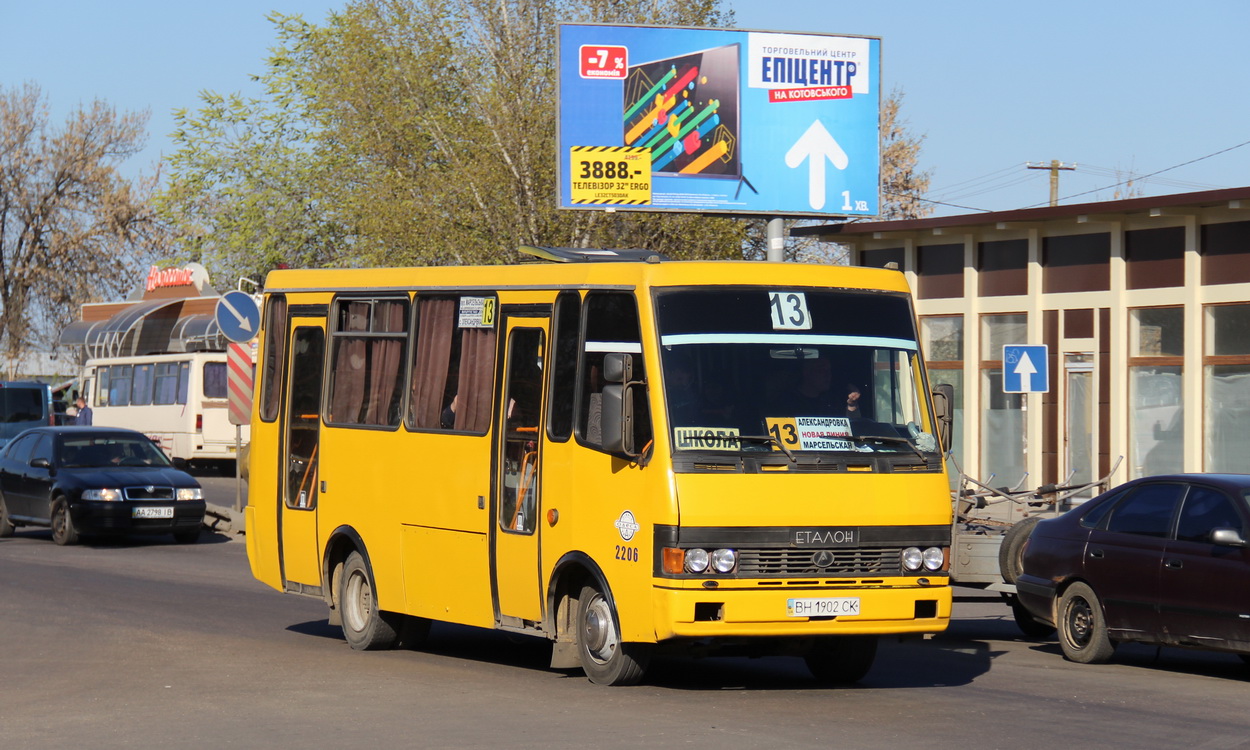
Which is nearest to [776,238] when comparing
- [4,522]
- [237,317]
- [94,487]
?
[237,317]

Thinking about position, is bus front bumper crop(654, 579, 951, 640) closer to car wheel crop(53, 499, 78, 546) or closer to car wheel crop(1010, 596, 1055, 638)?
car wheel crop(1010, 596, 1055, 638)

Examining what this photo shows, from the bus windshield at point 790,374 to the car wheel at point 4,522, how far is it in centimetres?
1760

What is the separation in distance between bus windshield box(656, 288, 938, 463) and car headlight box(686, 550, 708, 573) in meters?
0.61

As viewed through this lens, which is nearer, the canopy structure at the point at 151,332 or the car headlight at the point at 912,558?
the car headlight at the point at 912,558

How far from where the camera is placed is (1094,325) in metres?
28.7

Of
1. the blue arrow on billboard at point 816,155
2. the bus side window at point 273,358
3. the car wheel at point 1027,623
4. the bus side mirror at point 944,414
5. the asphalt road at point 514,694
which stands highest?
the blue arrow on billboard at point 816,155

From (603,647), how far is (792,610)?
1317 mm

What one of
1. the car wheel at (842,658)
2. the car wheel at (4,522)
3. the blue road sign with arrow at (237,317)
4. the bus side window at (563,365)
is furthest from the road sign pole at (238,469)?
the car wheel at (842,658)

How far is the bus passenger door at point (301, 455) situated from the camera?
14.6 m

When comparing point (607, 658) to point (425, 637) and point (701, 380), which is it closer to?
point (701, 380)

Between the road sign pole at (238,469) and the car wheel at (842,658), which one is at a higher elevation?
the road sign pole at (238,469)

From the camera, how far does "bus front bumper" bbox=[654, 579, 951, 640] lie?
10508 mm

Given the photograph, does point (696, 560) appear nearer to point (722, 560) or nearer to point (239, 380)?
point (722, 560)

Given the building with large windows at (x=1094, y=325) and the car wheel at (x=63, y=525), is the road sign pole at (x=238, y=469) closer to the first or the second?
the car wheel at (x=63, y=525)
